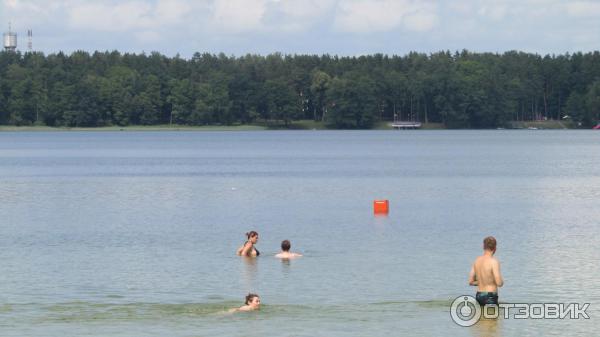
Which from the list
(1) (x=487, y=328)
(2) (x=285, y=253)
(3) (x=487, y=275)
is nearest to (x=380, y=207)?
(2) (x=285, y=253)

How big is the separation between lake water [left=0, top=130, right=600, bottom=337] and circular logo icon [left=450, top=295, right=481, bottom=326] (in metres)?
0.33

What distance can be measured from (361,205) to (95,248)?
26088 millimetres

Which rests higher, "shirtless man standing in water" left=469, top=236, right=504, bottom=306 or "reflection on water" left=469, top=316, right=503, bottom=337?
"shirtless man standing in water" left=469, top=236, right=504, bottom=306

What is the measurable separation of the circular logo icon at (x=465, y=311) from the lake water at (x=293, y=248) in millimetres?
327

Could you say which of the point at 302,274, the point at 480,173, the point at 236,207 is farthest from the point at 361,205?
the point at 480,173

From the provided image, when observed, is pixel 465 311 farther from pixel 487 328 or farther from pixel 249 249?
pixel 249 249

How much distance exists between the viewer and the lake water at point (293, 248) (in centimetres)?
3456

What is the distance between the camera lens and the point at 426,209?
238 ft

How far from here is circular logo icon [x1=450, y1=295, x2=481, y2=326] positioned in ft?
111

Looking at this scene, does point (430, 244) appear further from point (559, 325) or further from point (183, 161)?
point (183, 161)

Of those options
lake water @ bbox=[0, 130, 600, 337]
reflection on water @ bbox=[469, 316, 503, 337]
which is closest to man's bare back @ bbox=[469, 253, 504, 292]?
reflection on water @ bbox=[469, 316, 503, 337]

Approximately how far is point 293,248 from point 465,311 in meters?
17.8

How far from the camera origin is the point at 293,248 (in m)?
51.8

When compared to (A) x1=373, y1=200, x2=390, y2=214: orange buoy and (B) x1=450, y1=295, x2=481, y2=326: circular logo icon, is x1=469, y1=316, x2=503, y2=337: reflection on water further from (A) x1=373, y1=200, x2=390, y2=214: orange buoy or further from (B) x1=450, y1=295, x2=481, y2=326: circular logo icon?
(A) x1=373, y1=200, x2=390, y2=214: orange buoy
